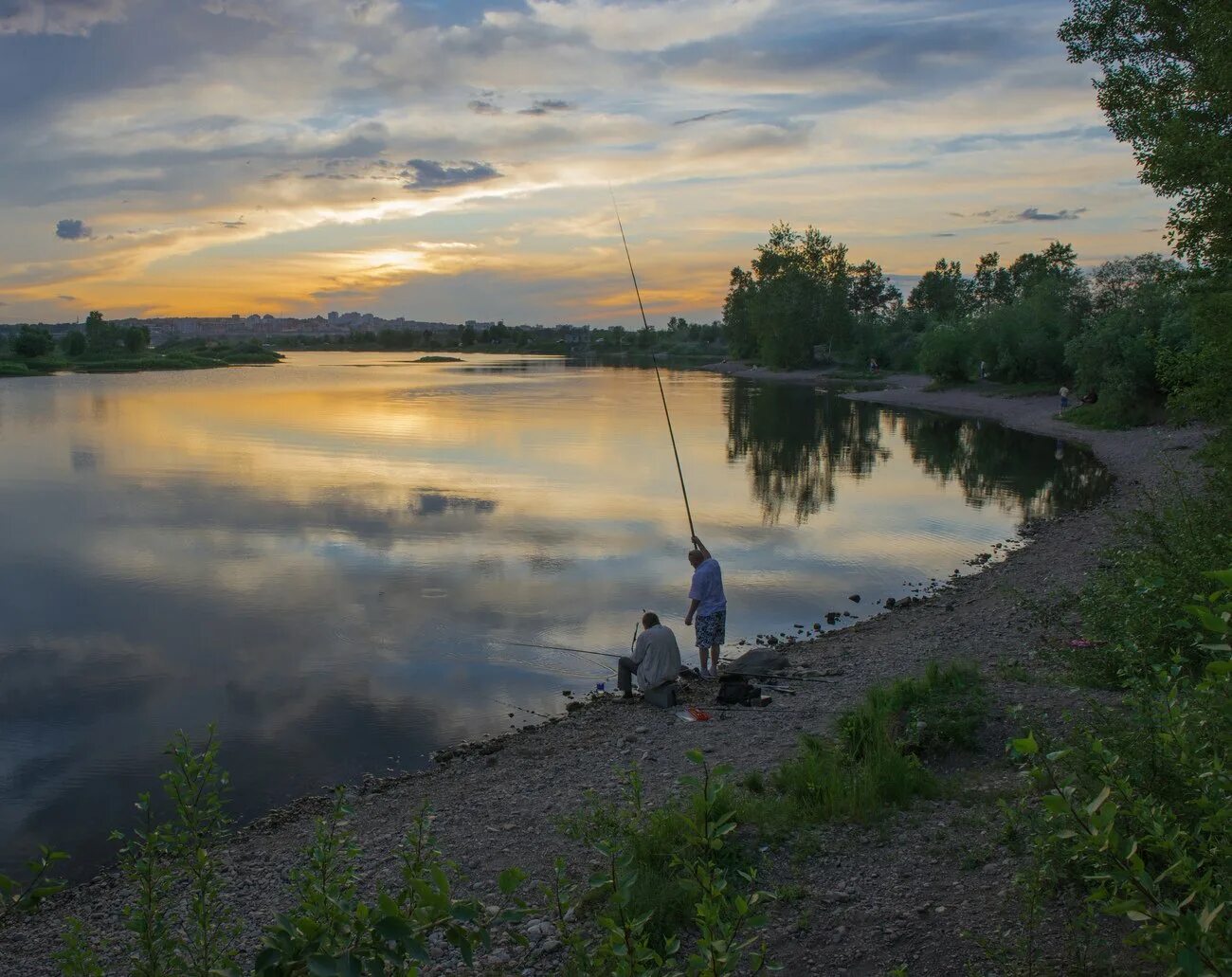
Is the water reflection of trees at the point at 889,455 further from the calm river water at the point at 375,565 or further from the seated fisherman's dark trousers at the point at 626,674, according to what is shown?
the seated fisherman's dark trousers at the point at 626,674

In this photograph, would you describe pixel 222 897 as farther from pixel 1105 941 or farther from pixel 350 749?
pixel 1105 941

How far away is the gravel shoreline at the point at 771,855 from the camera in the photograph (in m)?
6.23

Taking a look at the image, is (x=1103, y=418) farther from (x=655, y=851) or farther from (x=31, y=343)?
(x=31, y=343)

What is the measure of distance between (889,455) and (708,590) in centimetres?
3051

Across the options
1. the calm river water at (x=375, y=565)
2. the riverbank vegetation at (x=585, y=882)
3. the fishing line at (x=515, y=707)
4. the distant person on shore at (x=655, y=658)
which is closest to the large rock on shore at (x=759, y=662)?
the distant person on shore at (x=655, y=658)

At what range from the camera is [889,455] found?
137 ft

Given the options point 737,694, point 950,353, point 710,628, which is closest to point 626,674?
point 710,628

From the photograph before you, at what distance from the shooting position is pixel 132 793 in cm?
1059

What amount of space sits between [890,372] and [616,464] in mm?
67921

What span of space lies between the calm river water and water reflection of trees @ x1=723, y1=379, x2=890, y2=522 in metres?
0.30

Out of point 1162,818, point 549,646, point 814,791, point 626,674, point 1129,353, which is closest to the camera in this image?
point 1162,818

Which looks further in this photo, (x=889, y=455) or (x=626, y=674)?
(x=889, y=455)

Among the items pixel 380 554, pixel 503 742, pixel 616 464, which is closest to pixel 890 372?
pixel 616 464

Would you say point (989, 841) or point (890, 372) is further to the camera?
point (890, 372)
